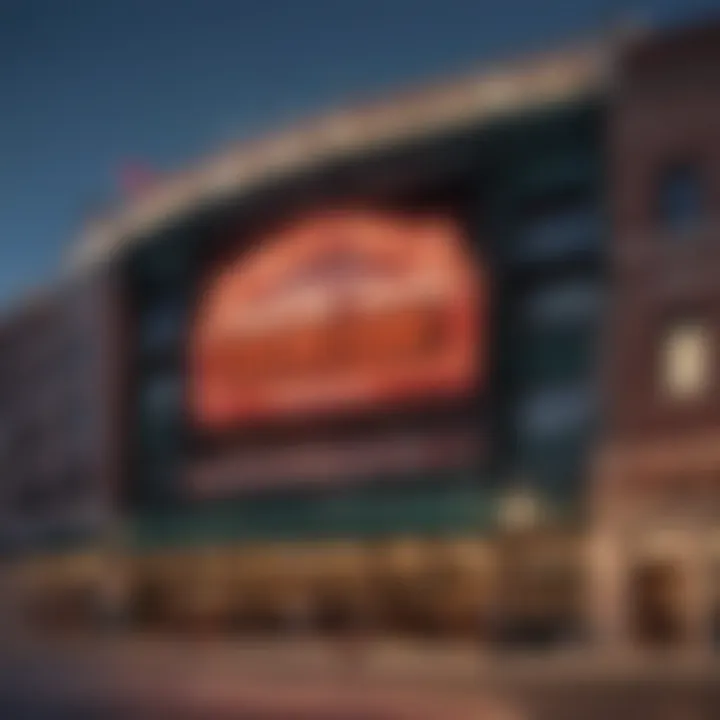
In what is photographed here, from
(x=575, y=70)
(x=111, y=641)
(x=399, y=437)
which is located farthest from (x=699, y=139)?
(x=111, y=641)

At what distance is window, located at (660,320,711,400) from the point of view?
2289 cm

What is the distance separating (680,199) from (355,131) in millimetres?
8632

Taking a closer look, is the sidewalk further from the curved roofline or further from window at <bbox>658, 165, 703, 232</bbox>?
the curved roofline

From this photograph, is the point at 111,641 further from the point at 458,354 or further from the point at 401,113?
the point at 401,113

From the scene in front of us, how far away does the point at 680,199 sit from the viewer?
23422 millimetres

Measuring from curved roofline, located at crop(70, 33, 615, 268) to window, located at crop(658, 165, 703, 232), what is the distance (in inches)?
115

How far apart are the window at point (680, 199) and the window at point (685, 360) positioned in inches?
83.1

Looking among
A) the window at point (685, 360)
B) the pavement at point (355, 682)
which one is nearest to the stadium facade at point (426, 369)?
the window at point (685, 360)

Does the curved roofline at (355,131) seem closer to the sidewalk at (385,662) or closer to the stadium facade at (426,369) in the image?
the stadium facade at (426,369)

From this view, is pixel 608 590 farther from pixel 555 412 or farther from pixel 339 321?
pixel 339 321

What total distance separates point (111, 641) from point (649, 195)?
56.7 ft

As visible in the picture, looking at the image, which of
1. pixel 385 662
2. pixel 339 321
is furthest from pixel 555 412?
pixel 385 662

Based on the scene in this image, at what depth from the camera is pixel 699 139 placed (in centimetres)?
2323

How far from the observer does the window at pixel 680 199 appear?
23.2m
